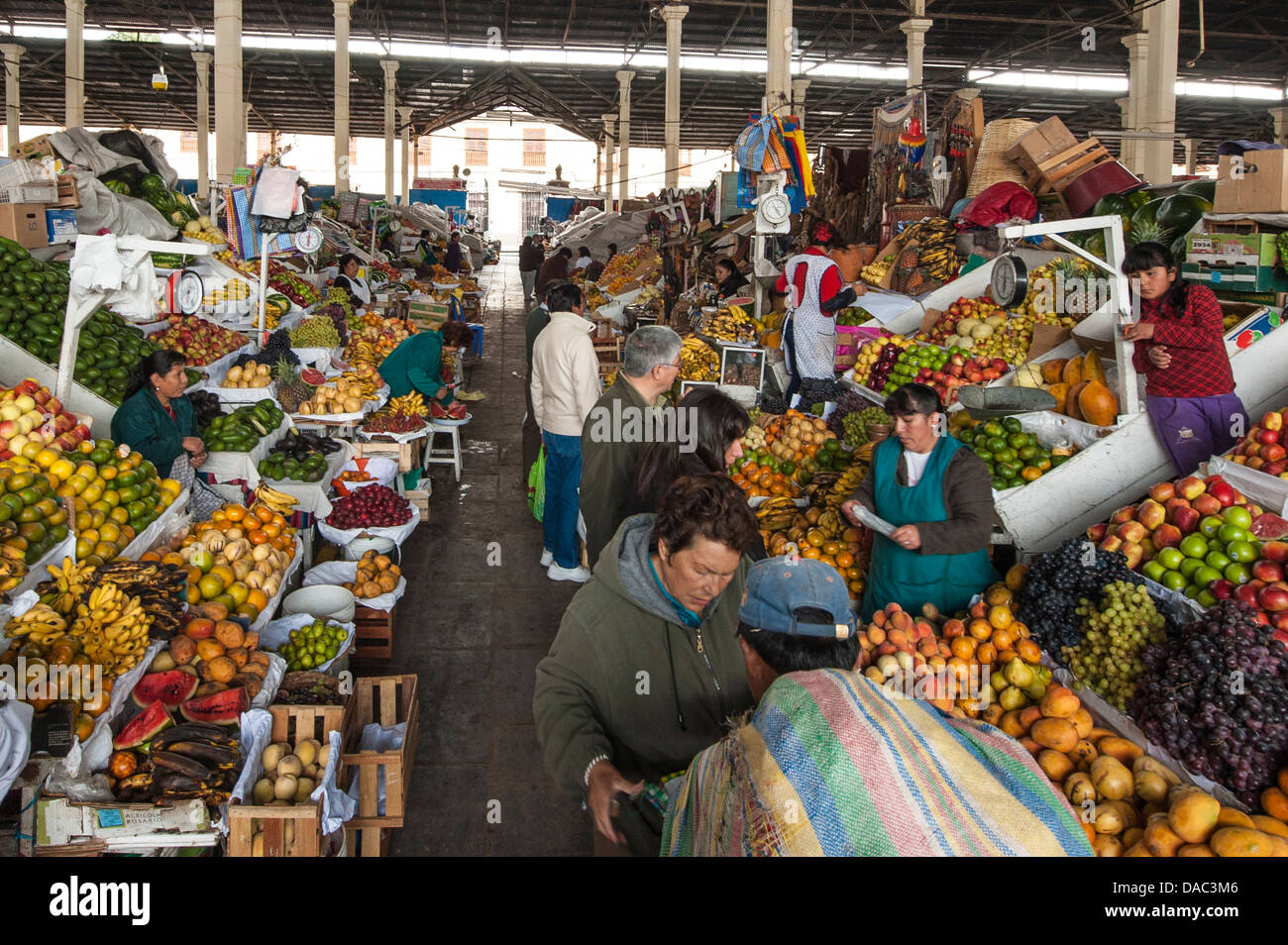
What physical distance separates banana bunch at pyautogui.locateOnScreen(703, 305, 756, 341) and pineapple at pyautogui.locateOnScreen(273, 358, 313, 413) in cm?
324

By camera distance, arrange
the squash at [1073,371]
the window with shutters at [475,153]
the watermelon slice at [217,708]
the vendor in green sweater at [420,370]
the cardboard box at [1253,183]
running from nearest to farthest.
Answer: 1. the watermelon slice at [217,708]
2. the squash at [1073,371]
3. the cardboard box at [1253,183]
4. the vendor in green sweater at [420,370]
5. the window with shutters at [475,153]

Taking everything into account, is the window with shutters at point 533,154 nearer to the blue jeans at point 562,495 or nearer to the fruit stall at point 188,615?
the fruit stall at point 188,615

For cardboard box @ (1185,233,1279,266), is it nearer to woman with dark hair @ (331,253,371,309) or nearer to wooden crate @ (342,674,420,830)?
wooden crate @ (342,674,420,830)

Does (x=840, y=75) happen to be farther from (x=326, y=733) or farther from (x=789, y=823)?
(x=789, y=823)

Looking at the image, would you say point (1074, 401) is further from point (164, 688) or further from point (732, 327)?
point (164, 688)

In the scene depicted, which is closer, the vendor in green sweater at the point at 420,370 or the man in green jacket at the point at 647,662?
the man in green jacket at the point at 647,662

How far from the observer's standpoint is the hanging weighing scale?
433 cm

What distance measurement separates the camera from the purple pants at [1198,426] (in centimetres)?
414

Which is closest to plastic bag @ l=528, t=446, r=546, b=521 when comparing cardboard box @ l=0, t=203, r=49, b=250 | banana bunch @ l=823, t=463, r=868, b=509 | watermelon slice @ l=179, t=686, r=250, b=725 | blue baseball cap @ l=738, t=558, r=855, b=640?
banana bunch @ l=823, t=463, r=868, b=509

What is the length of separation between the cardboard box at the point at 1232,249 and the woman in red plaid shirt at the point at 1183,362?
151cm

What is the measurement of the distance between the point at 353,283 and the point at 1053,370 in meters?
8.55

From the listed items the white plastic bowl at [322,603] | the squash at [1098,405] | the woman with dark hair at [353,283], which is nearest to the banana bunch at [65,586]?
the white plastic bowl at [322,603]

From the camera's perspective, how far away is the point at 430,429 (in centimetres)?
748
